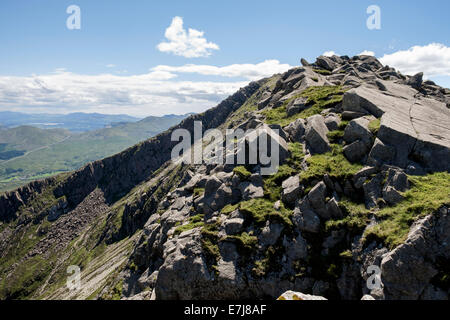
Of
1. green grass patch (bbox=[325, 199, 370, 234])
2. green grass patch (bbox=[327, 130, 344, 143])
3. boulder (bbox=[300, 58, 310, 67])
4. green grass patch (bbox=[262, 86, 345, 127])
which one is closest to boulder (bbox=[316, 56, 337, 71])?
boulder (bbox=[300, 58, 310, 67])

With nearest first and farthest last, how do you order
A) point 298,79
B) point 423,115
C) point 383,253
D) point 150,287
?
point 383,253 → point 150,287 → point 423,115 → point 298,79

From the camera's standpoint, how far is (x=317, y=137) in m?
27.4

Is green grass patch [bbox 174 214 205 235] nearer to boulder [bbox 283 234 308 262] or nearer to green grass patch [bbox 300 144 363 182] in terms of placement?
boulder [bbox 283 234 308 262]

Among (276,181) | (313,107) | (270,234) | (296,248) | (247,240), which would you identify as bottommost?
(296,248)

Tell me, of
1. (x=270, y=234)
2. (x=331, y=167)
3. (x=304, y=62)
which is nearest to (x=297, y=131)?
(x=331, y=167)

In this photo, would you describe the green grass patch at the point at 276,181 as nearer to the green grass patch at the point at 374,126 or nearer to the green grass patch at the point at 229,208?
the green grass patch at the point at 229,208

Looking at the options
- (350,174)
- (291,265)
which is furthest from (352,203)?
(291,265)

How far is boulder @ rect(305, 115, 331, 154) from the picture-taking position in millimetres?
26989

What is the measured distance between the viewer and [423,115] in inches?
1150

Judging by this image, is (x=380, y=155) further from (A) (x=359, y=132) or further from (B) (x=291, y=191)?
(B) (x=291, y=191)

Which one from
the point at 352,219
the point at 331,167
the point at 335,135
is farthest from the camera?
the point at 335,135

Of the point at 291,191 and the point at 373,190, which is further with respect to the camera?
the point at 291,191
